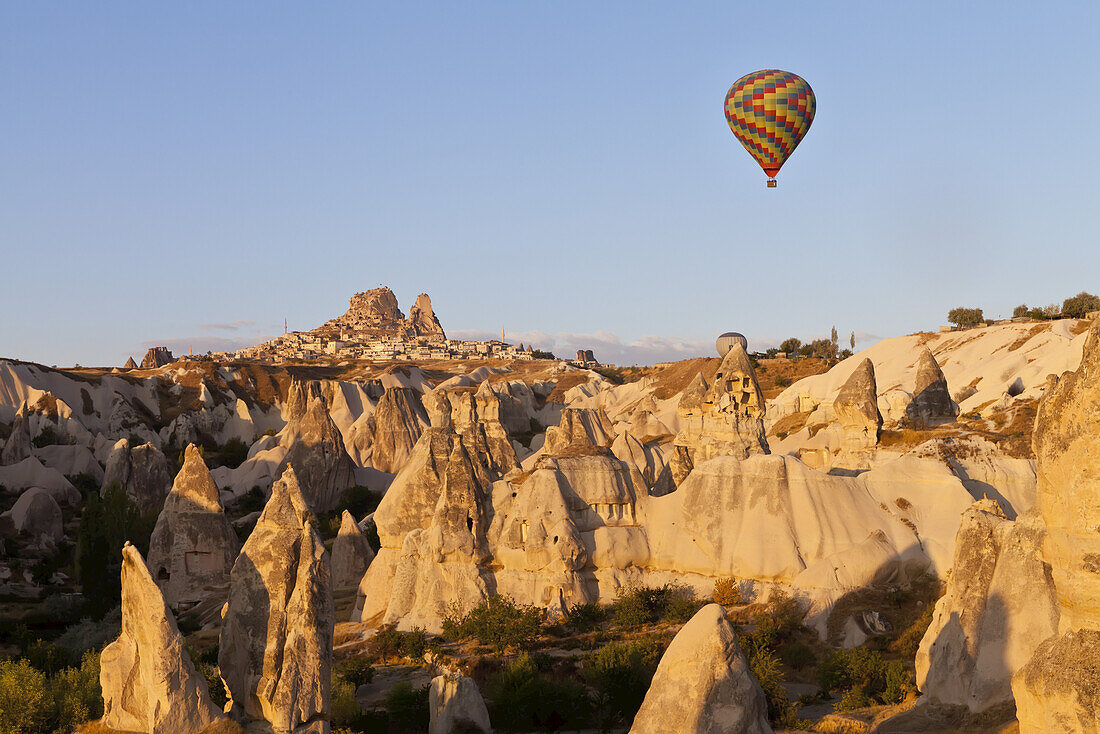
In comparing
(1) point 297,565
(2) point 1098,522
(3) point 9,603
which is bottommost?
(3) point 9,603

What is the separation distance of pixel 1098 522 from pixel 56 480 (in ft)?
174

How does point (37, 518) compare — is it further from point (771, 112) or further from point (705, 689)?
point (705, 689)

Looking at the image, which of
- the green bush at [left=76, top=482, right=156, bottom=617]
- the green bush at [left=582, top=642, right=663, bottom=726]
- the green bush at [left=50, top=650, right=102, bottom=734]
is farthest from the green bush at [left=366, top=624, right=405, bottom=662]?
the green bush at [left=76, top=482, right=156, bottom=617]

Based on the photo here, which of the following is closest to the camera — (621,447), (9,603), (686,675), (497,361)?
(686,675)

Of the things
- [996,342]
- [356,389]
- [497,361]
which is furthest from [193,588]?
[497,361]

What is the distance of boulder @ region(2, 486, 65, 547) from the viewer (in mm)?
42281

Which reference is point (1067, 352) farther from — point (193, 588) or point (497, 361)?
point (497, 361)

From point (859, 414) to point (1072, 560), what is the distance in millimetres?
32268

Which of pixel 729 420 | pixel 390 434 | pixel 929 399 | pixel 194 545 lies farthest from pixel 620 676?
pixel 390 434

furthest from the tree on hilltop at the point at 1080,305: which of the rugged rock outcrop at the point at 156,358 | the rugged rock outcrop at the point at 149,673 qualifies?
the rugged rock outcrop at the point at 156,358

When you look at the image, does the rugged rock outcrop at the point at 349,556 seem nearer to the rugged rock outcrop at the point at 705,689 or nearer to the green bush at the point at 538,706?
the green bush at the point at 538,706

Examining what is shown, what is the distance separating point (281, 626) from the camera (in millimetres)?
16562

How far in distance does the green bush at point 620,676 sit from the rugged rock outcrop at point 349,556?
1334 cm

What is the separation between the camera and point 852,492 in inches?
1148
